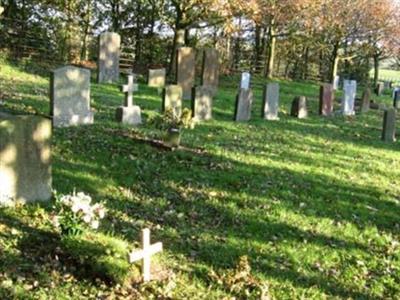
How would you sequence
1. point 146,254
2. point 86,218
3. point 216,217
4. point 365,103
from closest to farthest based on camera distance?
point 146,254 → point 86,218 → point 216,217 → point 365,103

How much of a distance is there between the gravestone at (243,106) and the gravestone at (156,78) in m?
6.28

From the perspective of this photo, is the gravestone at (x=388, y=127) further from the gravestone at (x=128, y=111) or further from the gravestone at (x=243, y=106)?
the gravestone at (x=128, y=111)

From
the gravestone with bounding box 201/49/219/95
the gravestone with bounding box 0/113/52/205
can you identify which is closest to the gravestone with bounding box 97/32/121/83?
the gravestone with bounding box 201/49/219/95

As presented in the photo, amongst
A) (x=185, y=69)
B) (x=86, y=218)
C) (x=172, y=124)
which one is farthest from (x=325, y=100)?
(x=86, y=218)

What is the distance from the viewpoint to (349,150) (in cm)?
1388

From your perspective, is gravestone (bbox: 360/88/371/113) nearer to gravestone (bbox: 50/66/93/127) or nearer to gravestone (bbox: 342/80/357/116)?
gravestone (bbox: 342/80/357/116)

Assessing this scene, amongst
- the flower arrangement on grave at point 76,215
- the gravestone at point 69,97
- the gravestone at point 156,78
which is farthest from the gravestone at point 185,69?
the flower arrangement on grave at point 76,215

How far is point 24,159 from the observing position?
23.9ft

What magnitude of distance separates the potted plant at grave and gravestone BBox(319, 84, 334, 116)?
9.37 m

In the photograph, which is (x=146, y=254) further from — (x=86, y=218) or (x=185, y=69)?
(x=185, y=69)

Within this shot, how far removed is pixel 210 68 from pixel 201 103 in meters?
7.25

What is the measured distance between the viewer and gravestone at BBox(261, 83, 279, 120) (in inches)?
688

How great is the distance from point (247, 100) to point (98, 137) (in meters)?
6.31

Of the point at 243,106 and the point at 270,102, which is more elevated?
the point at 270,102
